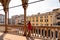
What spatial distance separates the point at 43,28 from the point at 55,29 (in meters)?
1.02

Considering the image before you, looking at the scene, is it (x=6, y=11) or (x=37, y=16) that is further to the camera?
(x=37, y=16)

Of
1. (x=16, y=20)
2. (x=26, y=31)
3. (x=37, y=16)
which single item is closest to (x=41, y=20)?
(x=37, y=16)

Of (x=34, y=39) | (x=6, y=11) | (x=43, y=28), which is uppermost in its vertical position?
(x=6, y=11)

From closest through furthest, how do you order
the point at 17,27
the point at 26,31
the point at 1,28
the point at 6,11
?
1. the point at 26,31
2. the point at 17,27
3. the point at 6,11
4. the point at 1,28

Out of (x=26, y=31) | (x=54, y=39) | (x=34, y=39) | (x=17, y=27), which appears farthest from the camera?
(x=17, y=27)

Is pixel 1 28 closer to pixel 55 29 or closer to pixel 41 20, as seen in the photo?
pixel 55 29

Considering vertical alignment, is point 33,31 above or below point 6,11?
below

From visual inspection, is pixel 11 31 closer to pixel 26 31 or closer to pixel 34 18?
pixel 26 31

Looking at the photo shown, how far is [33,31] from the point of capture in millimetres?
7848

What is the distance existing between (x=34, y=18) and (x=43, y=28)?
85.4 ft

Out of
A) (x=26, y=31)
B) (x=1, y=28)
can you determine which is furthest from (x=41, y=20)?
(x=26, y=31)

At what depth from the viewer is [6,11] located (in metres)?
10.2

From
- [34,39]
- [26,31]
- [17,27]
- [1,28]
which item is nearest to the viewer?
[34,39]

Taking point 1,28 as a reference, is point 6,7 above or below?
above
